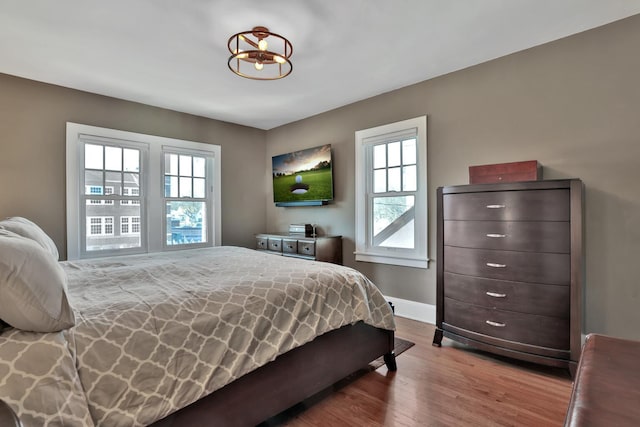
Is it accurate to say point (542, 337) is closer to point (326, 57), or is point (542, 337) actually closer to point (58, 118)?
point (326, 57)

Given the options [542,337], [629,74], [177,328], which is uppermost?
[629,74]

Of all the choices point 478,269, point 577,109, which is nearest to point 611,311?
point 478,269

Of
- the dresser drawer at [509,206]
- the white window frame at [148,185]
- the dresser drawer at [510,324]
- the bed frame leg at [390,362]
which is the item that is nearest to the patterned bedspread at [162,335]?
the bed frame leg at [390,362]

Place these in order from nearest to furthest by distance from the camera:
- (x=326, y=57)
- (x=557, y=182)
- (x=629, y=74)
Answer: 1. (x=557, y=182)
2. (x=629, y=74)
3. (x=326, y=57)

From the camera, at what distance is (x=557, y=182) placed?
6.99 feet

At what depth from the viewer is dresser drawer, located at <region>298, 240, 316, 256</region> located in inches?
150

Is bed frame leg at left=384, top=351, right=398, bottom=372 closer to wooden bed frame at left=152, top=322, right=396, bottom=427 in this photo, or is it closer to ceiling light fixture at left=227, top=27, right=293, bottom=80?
wooden bed frame at left=152, top=322, right=396, bottom=427

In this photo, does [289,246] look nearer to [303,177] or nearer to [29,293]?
[303,177]

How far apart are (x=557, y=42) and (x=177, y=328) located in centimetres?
345

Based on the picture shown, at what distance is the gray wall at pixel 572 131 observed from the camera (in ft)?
7.45

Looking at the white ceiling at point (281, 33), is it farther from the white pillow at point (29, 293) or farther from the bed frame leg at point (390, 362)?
the bed frame leg at point (390, 362)

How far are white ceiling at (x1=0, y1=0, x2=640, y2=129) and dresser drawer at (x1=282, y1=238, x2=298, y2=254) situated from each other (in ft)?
6.10

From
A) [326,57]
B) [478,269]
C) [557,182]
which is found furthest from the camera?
[326,57]

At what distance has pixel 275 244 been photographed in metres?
4.32
